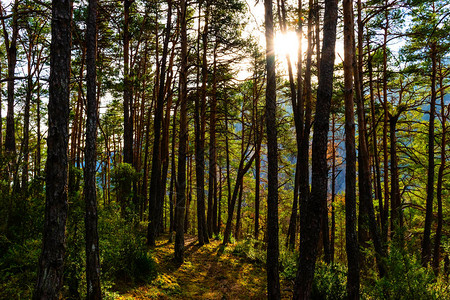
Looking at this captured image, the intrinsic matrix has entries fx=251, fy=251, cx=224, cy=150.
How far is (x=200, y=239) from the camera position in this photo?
11.7m

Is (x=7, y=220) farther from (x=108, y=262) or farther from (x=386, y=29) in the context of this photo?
(x=386, y=29)

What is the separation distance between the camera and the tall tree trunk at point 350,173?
5809mm

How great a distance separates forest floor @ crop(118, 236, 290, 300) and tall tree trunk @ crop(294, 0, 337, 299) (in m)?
3.27

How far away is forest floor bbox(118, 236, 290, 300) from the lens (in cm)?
628

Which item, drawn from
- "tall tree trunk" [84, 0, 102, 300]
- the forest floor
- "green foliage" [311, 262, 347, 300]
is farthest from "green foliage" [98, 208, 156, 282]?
"green foliage" [311, 262, 347, 300]

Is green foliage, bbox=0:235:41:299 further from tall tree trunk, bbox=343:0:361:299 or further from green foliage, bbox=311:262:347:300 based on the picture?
green foliage, bbox=311:262:347:300

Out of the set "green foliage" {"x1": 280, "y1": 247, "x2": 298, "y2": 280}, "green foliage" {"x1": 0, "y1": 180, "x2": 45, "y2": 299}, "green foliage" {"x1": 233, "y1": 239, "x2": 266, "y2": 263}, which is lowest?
"green foliage" {"x1": 233, "y1": 239, "x2": 266, "y2": 263}

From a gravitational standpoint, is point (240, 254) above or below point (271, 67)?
below

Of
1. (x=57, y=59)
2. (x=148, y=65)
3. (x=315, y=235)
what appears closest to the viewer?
(x=57, y=59)

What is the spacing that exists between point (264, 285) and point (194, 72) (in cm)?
958

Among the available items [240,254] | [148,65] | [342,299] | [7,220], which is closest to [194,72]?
[148,65]

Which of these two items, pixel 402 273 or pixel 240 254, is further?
pixel 240 254

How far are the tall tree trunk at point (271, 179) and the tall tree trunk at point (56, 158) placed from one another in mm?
4328

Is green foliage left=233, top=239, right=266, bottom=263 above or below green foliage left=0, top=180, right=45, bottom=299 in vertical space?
below
